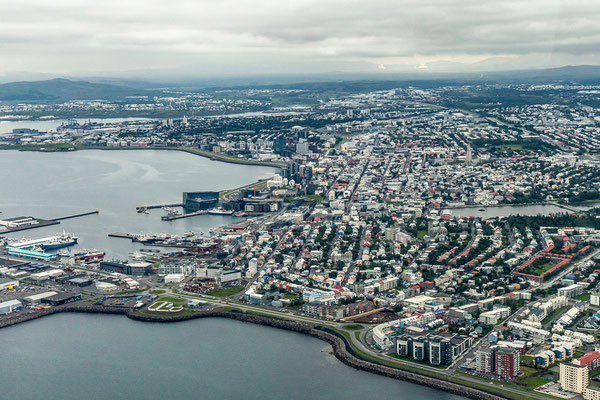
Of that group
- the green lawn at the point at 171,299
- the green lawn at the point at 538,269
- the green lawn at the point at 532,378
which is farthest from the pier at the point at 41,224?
the green lawn at the point at 532,378

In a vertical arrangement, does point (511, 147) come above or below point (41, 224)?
above

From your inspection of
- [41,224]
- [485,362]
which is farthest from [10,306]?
[485,362]

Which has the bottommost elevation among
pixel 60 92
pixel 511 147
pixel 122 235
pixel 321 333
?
pixel 321 333

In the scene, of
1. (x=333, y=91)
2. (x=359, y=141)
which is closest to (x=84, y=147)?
(x=359, y=141)

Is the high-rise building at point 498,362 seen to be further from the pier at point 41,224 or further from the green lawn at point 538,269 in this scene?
the pier at point 41,224

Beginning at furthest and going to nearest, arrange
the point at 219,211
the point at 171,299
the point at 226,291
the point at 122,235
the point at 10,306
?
the point at 219,211, the point at 122,235, the point at 226,291, the point at 171,299, the point at 10,306

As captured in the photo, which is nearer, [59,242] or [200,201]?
[59,242]

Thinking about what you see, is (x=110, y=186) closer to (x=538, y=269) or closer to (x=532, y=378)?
(x=538, y=269)

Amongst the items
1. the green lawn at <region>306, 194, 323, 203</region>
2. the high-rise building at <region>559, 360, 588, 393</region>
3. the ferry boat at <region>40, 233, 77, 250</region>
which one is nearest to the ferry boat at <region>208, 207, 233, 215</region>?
the green lawn at <region>306, 194, 323, 203</region>

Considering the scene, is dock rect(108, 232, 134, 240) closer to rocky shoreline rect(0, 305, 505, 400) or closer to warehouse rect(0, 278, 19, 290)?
warehouse rect(0, 278, 19, 290)
